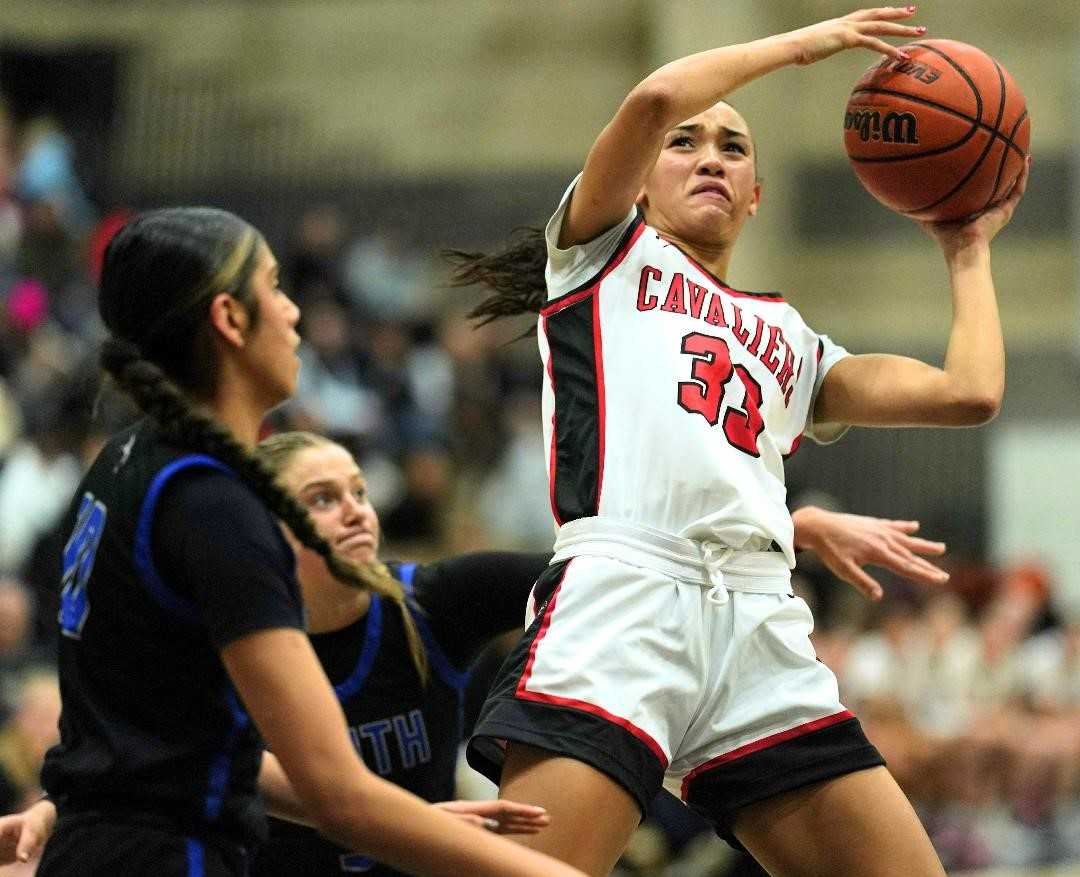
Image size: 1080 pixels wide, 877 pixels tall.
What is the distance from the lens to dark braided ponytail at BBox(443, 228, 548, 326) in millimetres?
4289

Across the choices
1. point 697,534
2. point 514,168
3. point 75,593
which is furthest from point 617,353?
point 514,168

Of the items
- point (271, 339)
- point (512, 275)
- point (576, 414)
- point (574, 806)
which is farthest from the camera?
point (512, 275)

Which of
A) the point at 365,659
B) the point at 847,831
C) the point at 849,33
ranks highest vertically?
the point at 849,33

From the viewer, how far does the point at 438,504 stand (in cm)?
1154

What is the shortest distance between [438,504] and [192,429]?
8.76 m

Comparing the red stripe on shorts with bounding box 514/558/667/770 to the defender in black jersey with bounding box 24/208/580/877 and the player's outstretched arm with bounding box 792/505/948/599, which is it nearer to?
the defender in black jersey with bounding box 24/208/580/877

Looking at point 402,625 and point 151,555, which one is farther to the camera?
point 402,625

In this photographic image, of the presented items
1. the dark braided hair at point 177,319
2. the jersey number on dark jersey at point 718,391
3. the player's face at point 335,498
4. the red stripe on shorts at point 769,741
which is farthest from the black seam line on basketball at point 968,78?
the dark braided hair at point 177,319

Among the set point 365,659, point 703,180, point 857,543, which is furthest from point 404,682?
point 703,180

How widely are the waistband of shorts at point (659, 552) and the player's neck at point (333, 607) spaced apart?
800 mm

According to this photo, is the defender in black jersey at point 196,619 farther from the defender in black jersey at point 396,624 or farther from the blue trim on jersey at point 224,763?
the defender in black jersey at point 396,624

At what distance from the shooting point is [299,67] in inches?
685

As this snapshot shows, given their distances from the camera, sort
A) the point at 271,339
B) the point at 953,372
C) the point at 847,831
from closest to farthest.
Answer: the point at 271,339
the point at 847,831
the point at 953,372

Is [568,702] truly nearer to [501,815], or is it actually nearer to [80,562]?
[501,815]
